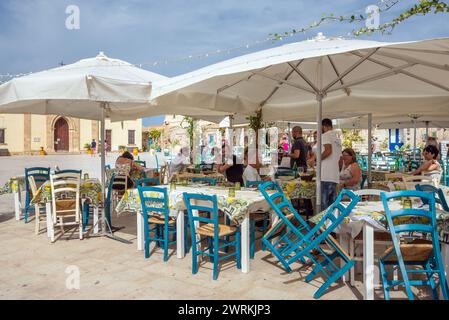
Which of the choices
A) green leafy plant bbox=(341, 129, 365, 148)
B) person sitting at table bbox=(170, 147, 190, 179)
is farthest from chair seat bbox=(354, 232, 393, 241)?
green leafy plant bbox=(341, 129, 365, 148)

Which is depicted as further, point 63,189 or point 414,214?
point 63,189

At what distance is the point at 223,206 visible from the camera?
13.6ft

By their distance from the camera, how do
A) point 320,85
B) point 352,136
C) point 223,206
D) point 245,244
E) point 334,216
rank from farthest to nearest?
point 352,136, point 320,85, point 223,206, point 245,244, point 334,216

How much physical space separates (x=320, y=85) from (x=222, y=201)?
1.96 m

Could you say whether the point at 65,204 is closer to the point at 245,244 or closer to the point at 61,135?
the point at 245,244

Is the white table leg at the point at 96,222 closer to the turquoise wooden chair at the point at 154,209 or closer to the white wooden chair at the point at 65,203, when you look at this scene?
the white wooden chair at the point at 65,203

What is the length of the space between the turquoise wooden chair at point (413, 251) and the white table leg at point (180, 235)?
88.0 inches

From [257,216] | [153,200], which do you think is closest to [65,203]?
[153,200]

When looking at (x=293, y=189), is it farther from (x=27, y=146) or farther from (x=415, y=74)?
(x=27, y=146)

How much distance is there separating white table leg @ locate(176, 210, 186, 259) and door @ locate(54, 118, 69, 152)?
118 ft

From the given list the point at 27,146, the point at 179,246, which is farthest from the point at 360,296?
the point at 27,146

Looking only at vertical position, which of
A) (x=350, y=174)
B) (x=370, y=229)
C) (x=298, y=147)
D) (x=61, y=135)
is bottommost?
(x=370, y=229)

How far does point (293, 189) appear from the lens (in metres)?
5.35

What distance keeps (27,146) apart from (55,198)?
32878mm
